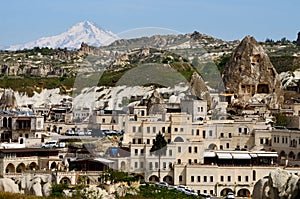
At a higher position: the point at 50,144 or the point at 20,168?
the point at 50,144

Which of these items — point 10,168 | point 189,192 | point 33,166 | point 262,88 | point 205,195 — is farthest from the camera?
point 262,88

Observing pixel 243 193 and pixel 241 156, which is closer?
pixel 243 193

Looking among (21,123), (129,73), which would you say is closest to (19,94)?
(129,73)

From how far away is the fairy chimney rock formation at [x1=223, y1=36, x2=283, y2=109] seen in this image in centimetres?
7700

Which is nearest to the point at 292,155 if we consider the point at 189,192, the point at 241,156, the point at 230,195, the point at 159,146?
the point at 241,156

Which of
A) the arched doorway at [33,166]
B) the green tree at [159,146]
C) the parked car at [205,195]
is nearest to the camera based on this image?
the parked car at [205,195]

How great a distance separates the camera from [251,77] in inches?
3076

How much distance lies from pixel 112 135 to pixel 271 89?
2344 cm

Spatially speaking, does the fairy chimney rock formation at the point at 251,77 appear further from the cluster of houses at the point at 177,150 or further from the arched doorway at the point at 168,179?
the arched doorway at the point at 168,179

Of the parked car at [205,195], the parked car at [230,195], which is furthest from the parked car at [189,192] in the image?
the parked car at [230,195]

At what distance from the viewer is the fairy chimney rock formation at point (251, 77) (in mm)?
77000

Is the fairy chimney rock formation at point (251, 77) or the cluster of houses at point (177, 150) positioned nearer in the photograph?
the cluster of houses at point (177, 150)

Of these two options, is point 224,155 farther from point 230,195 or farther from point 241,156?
point 230,195

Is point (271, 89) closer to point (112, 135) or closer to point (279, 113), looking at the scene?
point (279, 113)
